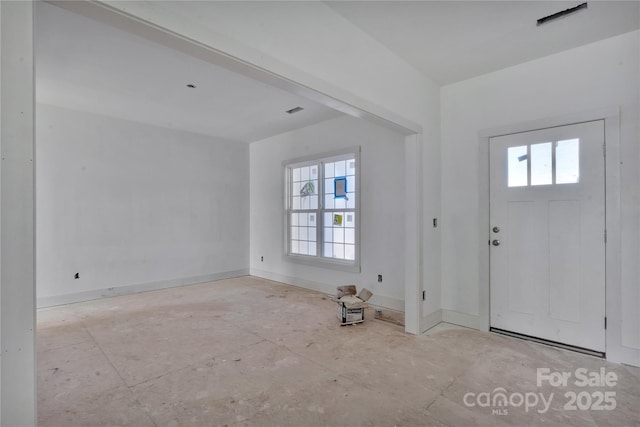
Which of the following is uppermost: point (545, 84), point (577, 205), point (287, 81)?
point (545, 84)

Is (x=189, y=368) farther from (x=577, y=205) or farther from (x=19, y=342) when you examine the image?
(x=577, y=205)

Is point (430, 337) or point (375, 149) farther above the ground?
point (375, 149)

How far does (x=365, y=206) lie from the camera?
4.70m

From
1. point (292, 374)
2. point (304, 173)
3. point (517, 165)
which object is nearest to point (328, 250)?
point (304, 173)

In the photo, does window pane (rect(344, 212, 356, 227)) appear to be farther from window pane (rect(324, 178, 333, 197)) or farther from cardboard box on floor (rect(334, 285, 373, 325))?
cardboard box on floor (rect(334, 285, 373, 325))

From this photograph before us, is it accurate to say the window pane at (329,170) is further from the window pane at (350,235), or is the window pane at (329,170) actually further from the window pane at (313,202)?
the window pane at (350,235)

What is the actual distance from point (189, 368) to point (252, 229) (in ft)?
13.9

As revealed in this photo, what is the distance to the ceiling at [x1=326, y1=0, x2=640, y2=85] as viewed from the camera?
242cm

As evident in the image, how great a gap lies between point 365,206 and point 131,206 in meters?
3.88

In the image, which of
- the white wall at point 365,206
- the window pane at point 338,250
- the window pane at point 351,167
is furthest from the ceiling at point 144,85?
the window pane at point 338,250

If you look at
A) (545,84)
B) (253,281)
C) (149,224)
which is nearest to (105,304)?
(149,224)

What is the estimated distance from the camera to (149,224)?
17.8 ft

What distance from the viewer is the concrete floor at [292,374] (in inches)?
79.7

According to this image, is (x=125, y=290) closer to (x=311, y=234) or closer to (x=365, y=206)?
(x=311, y=234)
